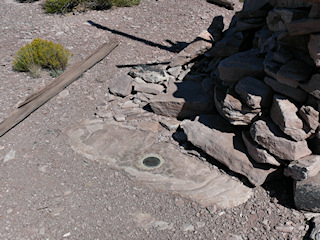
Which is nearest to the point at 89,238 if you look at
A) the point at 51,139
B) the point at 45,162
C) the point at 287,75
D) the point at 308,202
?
the point at 45,162

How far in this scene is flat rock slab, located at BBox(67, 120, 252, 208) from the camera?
5.18 m

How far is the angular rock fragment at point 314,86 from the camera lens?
4.60 metres

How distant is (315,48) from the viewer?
4.50 meters

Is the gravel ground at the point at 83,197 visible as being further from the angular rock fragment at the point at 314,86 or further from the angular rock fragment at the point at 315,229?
the angular rock fragment at the point at 314,86

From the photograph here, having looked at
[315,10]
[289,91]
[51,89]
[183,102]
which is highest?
[315,10]

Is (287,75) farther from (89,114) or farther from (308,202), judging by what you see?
(89,114)

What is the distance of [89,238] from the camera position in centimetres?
461

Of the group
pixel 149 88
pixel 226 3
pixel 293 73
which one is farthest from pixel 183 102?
pixel 226 3

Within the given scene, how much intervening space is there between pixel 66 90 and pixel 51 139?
1.57 metres

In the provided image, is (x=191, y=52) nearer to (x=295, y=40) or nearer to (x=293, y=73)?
(x=295, y=40)

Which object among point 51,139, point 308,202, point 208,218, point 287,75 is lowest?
point 51,139

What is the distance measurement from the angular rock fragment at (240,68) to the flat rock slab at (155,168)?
133cm

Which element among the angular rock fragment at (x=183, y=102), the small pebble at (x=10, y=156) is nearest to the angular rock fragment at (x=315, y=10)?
the angular rock fragment at (x=183, y=102)

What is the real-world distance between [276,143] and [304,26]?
1.46 metres
